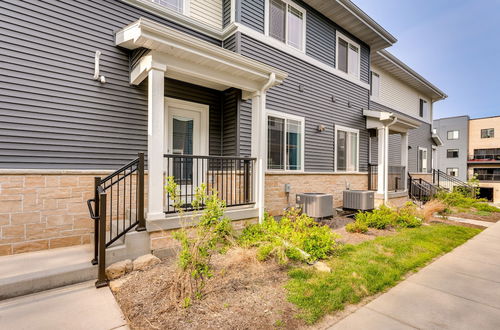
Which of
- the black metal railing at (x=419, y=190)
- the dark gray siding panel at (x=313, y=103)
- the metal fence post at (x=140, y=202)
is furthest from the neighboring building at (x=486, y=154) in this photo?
the metal fence post at (x=140, y=202)

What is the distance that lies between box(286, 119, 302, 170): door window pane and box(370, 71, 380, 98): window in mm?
5640

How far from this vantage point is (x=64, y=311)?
8.69 ft

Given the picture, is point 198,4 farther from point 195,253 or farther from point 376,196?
point 376,196

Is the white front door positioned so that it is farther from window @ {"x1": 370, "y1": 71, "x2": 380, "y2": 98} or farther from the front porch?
window @ {"x1": 370, "y1": 71, "x2": 380, "y2": 98}

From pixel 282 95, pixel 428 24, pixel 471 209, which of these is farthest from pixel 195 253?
pixel 428 24

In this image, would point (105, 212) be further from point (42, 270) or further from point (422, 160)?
point (422, 160)

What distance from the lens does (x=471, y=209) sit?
33.4 ft

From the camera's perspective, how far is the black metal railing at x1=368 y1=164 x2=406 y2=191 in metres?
9.44

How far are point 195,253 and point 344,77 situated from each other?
824 centimetres

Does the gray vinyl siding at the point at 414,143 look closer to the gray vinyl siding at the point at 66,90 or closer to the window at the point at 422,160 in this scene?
the window at the point at 422,160

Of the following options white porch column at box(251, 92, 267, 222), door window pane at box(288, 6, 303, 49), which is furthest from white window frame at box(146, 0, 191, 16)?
door window pane at box(288, 6, 303, 49)

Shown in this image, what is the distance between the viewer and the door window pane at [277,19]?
6.78 meters

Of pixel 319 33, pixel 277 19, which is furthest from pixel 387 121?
pixel 277 19

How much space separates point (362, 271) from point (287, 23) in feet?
21.6
